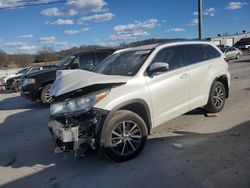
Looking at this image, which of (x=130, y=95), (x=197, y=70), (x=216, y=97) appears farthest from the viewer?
(x=216, y=97)

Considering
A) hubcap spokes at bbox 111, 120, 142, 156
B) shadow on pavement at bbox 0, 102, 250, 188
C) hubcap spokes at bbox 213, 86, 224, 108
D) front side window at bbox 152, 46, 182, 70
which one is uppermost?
front side window at bbox 152, 46, 182, 70

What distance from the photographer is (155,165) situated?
15.5ft

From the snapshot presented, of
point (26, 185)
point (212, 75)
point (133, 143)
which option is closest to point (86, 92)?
point (133, 143)

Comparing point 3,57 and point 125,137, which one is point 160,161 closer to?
point 125,137

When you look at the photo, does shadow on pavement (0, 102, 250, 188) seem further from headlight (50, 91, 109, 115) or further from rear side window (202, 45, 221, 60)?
rear side window (202, 45, 221, 60)

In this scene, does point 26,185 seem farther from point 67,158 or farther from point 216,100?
point 216,100

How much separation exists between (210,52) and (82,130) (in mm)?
4140

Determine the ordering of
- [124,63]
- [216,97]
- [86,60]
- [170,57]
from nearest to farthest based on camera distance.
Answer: [124,63] → [170,57] → [216,97] → [86,60]

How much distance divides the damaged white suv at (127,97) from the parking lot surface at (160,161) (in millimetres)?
408

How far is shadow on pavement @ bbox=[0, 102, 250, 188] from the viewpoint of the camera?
420cm

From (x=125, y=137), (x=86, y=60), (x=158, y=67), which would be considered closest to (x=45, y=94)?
(x=86, y=60)

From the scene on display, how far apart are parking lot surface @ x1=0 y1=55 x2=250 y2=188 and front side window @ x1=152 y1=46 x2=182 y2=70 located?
4.58 ft

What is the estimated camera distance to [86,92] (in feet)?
15.4

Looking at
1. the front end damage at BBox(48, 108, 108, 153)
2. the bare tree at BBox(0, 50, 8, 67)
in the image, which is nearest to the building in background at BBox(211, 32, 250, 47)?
the bare tree at BBox(0, 50, 8, 67)
